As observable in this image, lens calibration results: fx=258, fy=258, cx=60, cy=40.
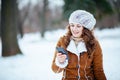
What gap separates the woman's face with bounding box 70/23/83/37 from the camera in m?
3.99

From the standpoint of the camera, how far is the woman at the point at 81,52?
392 cm

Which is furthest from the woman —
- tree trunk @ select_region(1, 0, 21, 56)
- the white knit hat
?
tree trunk @ select_region(1, 0, 21, 56)

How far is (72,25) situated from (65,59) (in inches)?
24.1

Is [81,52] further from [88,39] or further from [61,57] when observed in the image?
[61,57]

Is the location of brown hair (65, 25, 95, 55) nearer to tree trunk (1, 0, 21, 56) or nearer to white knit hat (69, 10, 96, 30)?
white knit hat (69, 10, 96, 30)

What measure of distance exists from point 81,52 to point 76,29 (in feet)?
1.23

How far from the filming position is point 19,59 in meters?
11.3

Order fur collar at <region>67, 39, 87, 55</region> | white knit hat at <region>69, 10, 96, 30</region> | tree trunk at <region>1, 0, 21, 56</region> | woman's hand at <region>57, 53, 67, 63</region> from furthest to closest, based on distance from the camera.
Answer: tree trunk at <region>1, 0, 21, 56</region>
white knit hat at <region>69, 10, 96, 30</region>
fur collar at <region>67, 39, 87, 55</region>
woman's hand at <region>57, 53, 67, 63</region>

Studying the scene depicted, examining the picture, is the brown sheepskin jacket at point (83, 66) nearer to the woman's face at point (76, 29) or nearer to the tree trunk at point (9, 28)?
the woman's face at point (76, 29)

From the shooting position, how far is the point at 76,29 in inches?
158

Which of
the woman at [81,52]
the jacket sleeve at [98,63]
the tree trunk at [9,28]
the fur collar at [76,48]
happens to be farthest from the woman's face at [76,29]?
the tree trunk at [9,28]

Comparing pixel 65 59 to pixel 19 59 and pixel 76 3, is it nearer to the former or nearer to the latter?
pixel 19 59

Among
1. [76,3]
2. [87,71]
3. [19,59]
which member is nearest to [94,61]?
[87,71]

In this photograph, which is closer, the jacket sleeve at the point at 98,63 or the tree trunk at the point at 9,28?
the jacket sleeve at the point at 98,63
